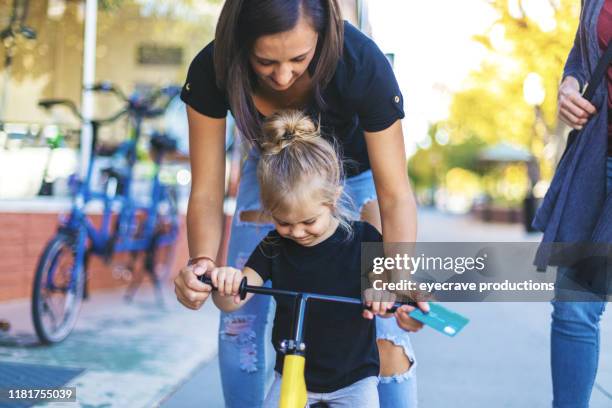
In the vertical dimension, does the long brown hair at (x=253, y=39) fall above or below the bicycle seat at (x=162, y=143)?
above

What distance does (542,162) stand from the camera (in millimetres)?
20047

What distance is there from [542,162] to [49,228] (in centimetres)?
1672

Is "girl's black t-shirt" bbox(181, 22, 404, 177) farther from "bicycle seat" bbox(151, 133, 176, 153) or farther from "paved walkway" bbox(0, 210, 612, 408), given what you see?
"bicycle seat" bbox(151, 133, 176, 153)

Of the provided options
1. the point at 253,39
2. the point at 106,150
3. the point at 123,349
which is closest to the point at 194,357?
the point at 123,349

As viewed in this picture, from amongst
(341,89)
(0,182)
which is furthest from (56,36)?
(341,89)

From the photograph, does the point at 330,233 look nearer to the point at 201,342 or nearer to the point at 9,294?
the point at 201,342

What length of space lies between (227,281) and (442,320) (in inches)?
20.2

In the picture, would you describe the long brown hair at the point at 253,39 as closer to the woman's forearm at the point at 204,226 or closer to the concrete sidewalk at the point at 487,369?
the woman's forearm at the point at 204,226

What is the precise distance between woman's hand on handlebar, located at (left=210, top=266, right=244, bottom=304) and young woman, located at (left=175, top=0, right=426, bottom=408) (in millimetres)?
44

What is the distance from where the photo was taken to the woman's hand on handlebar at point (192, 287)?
71.9 inches

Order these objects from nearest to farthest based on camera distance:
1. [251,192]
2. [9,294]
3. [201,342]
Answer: [251,192] < [201,342] < [9,294]

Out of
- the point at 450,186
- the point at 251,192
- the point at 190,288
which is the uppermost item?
the point at 251,192

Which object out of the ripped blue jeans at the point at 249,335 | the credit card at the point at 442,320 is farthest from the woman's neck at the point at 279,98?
the credit card at the point at 442,320

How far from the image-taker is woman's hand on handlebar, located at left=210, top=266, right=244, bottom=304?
179cm
